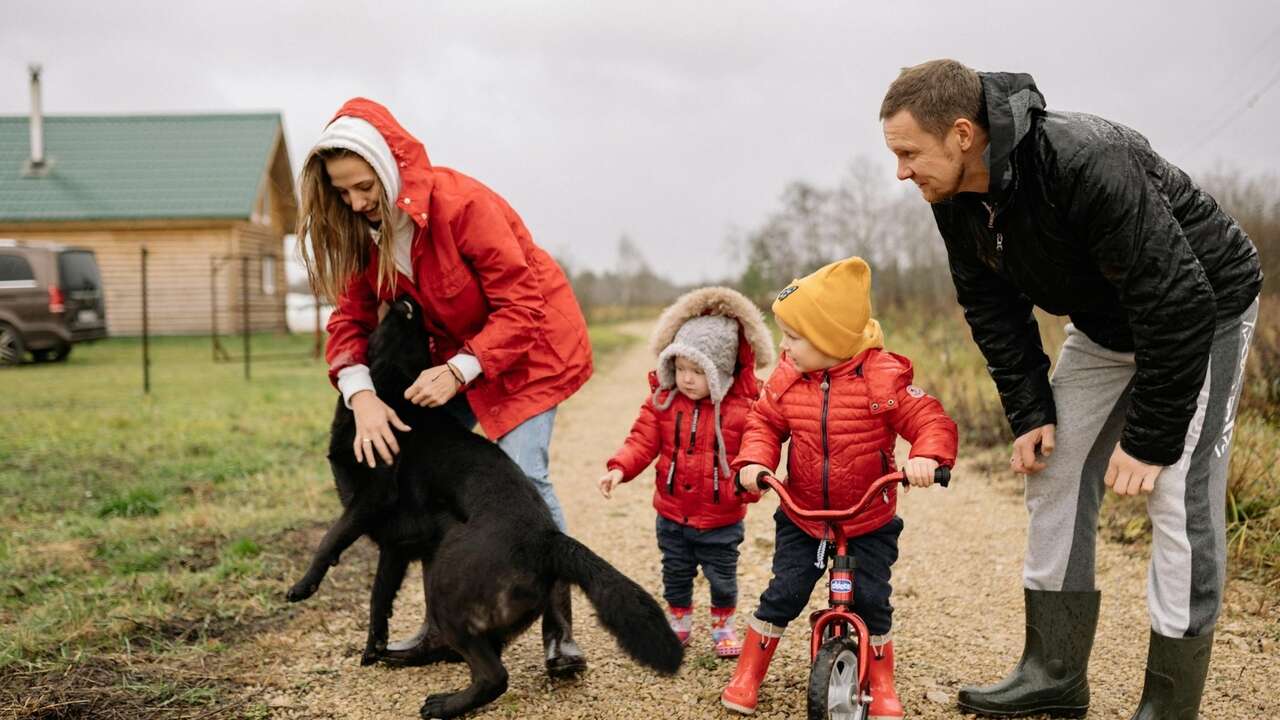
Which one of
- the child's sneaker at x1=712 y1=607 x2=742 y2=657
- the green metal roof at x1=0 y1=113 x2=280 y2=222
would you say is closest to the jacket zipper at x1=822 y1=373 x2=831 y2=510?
the child's sneaker at x1=712 y1=607 x2=742 y2=657

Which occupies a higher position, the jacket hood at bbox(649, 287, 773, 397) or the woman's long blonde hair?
the woman's long blonde hair

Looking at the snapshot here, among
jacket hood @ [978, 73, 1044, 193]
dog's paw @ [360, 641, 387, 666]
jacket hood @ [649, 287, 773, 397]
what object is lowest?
dog's paw @ [360, 641, 387, 666]

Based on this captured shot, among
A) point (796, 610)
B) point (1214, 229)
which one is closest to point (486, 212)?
point (796, 610)

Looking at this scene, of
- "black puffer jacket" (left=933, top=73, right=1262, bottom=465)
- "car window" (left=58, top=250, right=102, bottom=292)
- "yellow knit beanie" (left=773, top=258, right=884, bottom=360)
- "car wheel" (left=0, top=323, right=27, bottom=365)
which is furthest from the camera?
"car window" (left=58, top=250, right=102, bottom=292)

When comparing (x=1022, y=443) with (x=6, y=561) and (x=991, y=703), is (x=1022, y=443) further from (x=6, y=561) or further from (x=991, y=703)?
(x=6, y=561)

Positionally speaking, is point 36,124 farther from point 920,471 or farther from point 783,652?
point 920,471

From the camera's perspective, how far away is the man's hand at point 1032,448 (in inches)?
131

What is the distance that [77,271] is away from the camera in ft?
63.3

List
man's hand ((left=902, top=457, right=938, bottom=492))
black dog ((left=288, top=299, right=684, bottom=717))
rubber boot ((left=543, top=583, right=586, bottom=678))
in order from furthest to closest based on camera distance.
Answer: rubber boot ((left=543, top=583, right=586, bottom=678)) → black dog ((left=288, top=299, right=684, bottom=717)) → man's hand ((left=902, top=457, right=938, bottom=492))

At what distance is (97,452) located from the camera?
8.40m

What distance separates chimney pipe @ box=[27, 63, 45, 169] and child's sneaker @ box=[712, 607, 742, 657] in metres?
29.6

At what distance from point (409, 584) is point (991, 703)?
2997 mm

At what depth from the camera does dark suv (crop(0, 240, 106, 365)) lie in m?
18.0

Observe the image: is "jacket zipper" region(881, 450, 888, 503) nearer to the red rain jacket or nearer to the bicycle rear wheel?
the bicycle rear wheel
